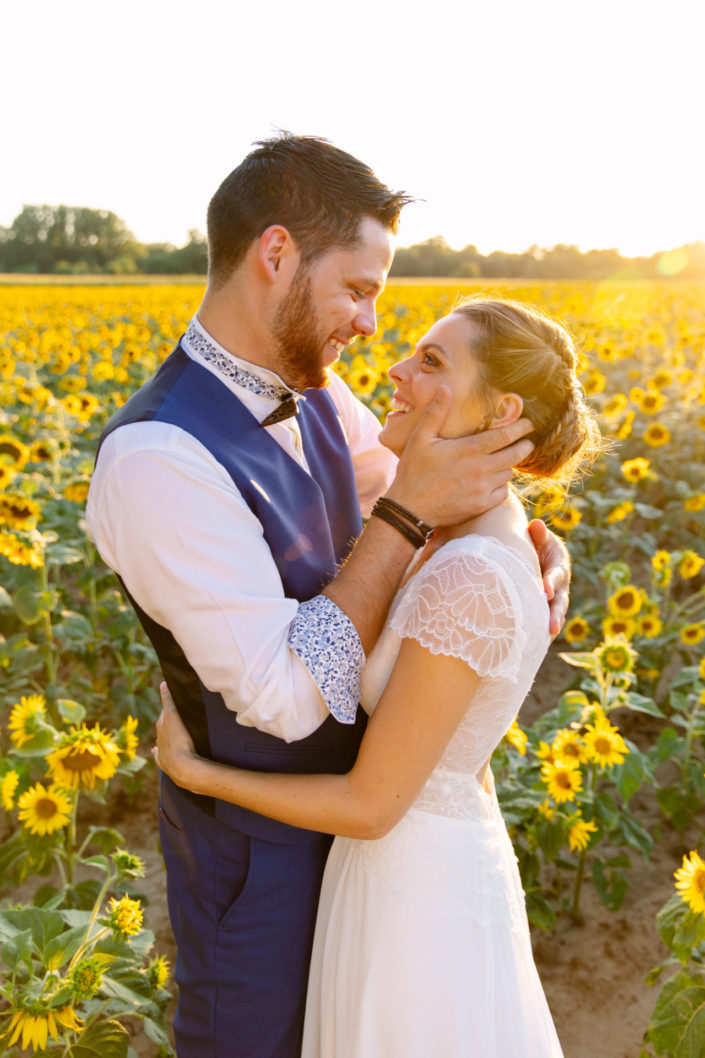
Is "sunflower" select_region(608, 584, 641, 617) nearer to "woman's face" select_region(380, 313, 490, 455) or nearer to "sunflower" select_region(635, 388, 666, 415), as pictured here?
"woman's face" select_region(380, 313, 490, 455)

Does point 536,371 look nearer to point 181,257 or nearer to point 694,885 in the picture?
point 694,885

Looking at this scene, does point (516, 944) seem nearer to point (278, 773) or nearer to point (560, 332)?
point (278, 773)

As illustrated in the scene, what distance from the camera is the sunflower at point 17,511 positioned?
10.8 feet

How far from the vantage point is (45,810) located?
7.74 ft

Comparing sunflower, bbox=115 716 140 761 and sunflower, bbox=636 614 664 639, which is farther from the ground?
sunflower, bbox=115 716 140 761

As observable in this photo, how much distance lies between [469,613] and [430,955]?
0.70m

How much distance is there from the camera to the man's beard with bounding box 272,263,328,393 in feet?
6.11

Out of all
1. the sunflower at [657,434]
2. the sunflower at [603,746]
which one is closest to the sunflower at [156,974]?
the sunflower at [603,746]

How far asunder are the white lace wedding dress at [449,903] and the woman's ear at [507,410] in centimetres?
30

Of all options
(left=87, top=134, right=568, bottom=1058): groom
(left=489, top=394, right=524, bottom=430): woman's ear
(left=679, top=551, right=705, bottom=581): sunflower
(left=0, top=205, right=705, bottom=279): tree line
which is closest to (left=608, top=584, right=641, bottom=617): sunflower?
(left=679, top=551, right=705, bottom=581): sunflower

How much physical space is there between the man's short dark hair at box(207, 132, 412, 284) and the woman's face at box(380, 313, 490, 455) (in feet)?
0.94

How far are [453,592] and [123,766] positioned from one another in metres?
1.15

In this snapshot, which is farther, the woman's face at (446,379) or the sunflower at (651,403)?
the sunflower at (651,403)

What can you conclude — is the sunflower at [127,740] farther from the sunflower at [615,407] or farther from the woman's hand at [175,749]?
the sunflower at [615,407]
